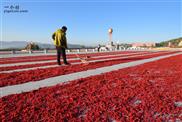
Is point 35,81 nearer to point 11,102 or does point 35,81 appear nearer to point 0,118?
point 11,102

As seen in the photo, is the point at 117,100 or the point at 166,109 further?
the point at 117,100

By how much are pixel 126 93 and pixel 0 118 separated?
139 inches

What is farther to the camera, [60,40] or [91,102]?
[60,40]

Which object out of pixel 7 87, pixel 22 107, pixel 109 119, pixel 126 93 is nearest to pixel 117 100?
pixel 126 93

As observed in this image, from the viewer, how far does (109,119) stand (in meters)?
4.78

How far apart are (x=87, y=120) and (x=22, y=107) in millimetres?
1638

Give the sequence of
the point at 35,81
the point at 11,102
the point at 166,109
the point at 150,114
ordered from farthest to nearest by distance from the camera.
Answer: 1. the point at 35,81
2. the point at 11,102
3. the point at 166,109
4. the point at 150,114

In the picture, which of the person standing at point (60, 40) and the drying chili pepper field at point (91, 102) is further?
the person standing at point (60, 40)

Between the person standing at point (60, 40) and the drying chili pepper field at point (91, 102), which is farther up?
the person standing at point (60, 40)

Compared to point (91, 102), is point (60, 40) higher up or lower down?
higher up

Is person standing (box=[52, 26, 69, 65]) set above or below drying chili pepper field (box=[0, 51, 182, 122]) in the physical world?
above

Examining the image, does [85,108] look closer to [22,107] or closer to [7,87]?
[22,107]

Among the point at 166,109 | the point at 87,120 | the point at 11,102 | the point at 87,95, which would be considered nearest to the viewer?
the point at 87,120

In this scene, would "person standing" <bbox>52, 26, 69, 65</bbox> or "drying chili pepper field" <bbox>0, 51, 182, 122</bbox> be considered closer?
"drying chili pepper field" <bbox>0, 51, 182, 122</bbox>
